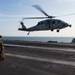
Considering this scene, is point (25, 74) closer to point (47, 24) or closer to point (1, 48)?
point (1, 48)

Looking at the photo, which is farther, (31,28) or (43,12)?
(31,28)

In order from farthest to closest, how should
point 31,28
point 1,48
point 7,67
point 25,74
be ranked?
point 31,28 < point 1,48 < point 7,67 < point 25,74

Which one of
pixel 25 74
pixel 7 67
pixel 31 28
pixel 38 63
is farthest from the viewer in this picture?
pixel 31 28

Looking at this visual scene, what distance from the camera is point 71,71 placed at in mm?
19984

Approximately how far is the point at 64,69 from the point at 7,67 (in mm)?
4676

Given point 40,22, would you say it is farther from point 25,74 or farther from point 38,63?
point 25,74

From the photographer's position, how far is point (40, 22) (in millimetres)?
60250

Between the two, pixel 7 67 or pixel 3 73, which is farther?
pixel 7 67

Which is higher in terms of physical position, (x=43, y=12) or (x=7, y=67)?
(x=43, y=12)

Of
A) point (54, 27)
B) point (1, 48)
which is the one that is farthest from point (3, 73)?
point (54, 27)

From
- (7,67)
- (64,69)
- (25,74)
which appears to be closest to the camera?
(25,74)

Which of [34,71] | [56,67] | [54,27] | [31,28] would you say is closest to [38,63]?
[56,67]

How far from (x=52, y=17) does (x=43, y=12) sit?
7.17 feet

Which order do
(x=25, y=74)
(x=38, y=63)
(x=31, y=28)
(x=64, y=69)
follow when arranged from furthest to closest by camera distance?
(x=31, y=28), (x=38, y=63), (x=64, y=69), (x=25, y=74)
